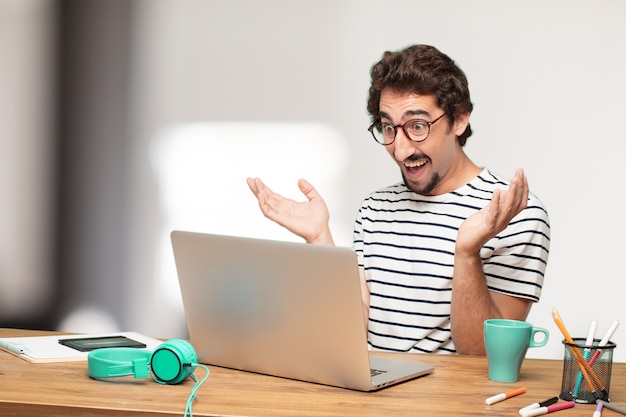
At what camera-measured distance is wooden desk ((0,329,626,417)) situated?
3.84ft

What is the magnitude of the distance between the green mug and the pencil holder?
10 cm

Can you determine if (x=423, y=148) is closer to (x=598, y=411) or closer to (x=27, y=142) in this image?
(x=598, y=411)

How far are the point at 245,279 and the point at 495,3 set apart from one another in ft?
7.63

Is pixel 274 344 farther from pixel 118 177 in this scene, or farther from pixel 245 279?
pixel 118 177

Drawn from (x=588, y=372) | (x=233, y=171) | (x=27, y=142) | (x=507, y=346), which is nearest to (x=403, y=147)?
(x=507, y=346)

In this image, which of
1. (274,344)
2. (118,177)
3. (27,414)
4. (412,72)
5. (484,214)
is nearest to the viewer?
(27,414)

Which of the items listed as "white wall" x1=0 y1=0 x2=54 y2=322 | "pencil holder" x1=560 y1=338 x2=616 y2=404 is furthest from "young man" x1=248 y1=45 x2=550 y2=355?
"white wall" x1=0 y1=0 x2=54 y2=322

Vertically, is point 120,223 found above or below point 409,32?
below

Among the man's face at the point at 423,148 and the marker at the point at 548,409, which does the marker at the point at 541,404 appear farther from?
the man's face at the point at 423,148

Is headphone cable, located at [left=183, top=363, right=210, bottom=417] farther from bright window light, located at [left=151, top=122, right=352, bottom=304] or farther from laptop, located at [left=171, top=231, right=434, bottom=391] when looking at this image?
bright window light, located at [left=151, top=122, right=352, bottom=304]

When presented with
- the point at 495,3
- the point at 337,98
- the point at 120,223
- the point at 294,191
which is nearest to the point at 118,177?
the point at 120,223

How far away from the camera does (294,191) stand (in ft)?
11.4

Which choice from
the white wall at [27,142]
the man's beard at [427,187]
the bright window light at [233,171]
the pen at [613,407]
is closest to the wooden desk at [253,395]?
the pen at [613,407]

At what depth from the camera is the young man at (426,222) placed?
1.98 meters
